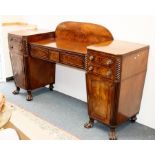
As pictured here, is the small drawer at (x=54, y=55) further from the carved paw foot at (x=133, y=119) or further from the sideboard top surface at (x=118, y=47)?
the carved paw foot at (x=133, y=119)

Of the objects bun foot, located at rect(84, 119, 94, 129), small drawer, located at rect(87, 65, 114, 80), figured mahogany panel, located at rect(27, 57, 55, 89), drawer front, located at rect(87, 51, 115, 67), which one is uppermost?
drawer front, located at rect(87, 51, 115, 67)

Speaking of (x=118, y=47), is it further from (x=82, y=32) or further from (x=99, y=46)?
(x=82, y=32)

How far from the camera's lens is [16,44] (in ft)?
9.97

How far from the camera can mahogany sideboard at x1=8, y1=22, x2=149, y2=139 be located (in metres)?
2.11

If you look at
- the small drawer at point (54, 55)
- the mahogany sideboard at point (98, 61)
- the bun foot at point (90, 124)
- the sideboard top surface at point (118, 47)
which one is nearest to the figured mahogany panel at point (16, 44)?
the mahogany sideboard at point (98, 61)

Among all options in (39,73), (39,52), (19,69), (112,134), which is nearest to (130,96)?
(112,134)

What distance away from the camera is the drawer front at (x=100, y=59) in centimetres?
205

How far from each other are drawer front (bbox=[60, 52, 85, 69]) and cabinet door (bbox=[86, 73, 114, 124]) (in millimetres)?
146

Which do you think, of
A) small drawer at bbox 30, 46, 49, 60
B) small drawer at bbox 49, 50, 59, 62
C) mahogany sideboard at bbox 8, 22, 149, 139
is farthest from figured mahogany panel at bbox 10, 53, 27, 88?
small drawer at bbox 49, 50, 59, 62

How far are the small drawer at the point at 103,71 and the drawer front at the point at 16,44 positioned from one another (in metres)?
1.09

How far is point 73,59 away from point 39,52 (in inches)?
22.8

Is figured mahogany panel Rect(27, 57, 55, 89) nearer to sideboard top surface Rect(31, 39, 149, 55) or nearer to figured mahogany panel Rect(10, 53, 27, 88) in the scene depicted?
figured mahogany panel Rect(10, 53, 27, 88)

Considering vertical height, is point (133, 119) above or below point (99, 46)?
below

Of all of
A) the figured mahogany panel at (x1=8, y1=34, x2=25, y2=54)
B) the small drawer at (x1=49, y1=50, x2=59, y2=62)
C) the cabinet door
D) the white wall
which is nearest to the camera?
the cabinet door
